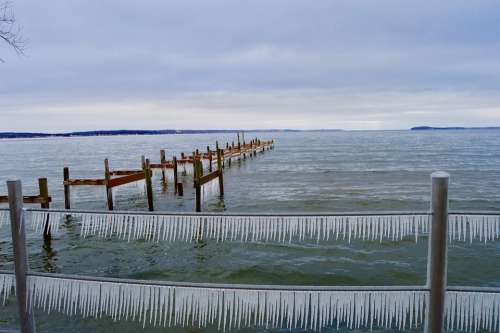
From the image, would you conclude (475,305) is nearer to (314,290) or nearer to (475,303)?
(475,303)

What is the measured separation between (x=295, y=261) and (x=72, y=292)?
779cm

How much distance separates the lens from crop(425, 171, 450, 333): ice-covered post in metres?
2.96

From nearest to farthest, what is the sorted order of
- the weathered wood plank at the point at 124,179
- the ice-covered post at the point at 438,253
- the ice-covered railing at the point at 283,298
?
the ice-covered post at the point at 438,253 < the ice-covered railing at the point at 283,298 < the weathered wood plank at the point at 124,179

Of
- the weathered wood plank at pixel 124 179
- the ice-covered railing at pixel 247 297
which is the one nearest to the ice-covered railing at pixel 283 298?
the ice-covered railing at pixel 247 297

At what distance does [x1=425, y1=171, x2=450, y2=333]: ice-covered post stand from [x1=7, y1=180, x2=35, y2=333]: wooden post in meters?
3.43

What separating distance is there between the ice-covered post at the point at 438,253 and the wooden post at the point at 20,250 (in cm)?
343

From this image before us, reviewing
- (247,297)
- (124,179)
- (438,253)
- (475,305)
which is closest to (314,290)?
(247,297)

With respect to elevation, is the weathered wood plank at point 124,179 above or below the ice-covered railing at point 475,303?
below

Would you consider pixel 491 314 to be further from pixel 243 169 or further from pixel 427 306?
pixel 243 169

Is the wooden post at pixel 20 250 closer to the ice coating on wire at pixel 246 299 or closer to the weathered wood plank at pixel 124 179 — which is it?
the ice coating on wire at pixel 246 299

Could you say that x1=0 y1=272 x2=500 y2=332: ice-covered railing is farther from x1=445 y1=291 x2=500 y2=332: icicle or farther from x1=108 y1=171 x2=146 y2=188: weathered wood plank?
x1=108 y1=171 x2=146 y2=188: weathered wood plank

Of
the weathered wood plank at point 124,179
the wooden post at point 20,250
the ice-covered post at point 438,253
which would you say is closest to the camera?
the ice-covered post at point 438,253

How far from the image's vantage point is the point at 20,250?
11.9ft

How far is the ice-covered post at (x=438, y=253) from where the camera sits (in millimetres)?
2957
